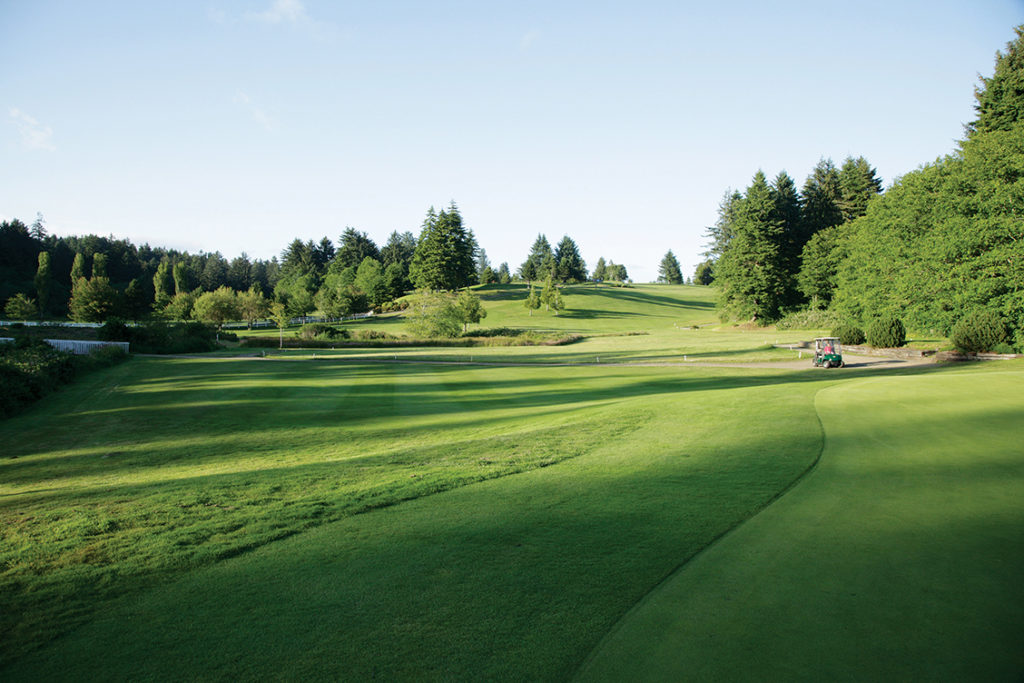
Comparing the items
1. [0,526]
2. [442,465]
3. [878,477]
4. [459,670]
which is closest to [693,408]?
[878,477]

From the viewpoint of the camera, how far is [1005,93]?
42406 mm

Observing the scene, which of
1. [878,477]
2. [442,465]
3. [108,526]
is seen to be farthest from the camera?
[442,465]

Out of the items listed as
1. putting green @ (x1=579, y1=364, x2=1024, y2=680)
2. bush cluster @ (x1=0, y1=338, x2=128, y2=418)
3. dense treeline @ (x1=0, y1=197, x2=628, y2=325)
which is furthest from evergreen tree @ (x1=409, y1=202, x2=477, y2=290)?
putting green @ (x1=579, y1=364, x2=1024, y2=680)

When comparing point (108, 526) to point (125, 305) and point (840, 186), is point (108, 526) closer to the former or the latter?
point (125, 305)

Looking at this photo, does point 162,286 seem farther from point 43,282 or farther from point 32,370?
point 32,370

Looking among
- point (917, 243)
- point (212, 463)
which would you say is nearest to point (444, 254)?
point (917, 243)

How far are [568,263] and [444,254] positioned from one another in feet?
174

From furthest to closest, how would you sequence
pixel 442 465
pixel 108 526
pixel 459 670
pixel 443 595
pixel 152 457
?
1. pixel 152 457
2. pixel 442 465
3. pixel 108 526
4. pixel 443 595
5. pixel 459 670

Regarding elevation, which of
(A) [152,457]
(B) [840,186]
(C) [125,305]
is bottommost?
(A) [152,457]

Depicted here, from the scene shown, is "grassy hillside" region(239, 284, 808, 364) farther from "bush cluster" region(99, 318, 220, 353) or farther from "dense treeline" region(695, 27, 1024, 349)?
"bush cluster" region(99, 318, 220, 353)

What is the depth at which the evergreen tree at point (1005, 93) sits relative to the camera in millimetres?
41656

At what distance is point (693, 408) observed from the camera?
542 inches

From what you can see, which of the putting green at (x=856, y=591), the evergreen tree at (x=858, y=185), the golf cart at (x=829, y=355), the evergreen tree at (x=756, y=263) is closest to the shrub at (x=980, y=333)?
the golf cart at (x=829, y=355)

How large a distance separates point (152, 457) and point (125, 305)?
72.1 m
